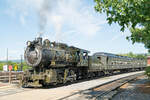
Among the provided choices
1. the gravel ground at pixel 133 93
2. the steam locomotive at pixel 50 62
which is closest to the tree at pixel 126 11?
the gravel ground at pixel 133 93

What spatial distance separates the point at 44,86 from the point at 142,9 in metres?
11.2

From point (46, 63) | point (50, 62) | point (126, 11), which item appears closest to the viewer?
point (126, 11)

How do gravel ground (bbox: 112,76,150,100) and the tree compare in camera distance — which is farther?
gravel ground (bbox: 112,76,150,100)

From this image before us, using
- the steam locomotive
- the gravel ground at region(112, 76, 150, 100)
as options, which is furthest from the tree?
the steam locomotive

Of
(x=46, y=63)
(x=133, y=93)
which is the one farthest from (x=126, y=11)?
(x=46, y=63)

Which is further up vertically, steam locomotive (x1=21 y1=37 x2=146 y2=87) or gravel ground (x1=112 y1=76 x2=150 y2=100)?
steam locomotive (x1=21 y1=37 x2=146 y2=87)

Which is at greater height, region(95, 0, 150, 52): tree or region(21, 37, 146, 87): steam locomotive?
region(95, 0, 150, 52): tree

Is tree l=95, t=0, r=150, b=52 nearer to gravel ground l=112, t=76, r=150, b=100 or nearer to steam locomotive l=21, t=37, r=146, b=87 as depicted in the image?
gravel ground l=112, t=76, r=150, b=100

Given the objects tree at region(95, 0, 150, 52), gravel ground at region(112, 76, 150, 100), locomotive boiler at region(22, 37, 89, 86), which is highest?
tree at region(95, 0, 150, 52)

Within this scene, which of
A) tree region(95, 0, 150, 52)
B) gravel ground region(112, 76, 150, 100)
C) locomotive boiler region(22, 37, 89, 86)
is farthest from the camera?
locomotive boiler region(22, 37, 89, 86)

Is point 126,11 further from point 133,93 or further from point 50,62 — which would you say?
point 50,62

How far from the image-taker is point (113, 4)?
22.7 ft

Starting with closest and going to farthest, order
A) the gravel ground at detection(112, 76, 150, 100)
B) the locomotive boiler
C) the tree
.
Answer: the tree
the gravel ground at detection(112, 76, 150, 100)
the locomotive boiler

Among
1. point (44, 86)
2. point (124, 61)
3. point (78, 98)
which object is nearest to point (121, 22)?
point (78, 98)
